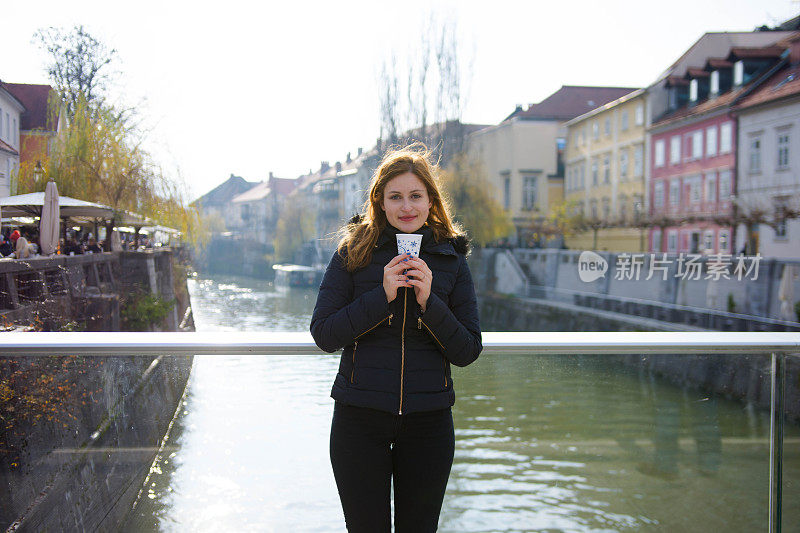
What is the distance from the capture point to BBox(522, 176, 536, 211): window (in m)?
31.4

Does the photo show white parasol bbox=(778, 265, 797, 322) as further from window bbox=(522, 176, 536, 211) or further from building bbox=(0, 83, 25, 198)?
window bbox=(522, 176, 536, 211)

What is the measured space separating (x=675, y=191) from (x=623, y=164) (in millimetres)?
3737

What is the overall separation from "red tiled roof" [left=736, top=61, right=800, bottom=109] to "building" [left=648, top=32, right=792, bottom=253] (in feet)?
1.16

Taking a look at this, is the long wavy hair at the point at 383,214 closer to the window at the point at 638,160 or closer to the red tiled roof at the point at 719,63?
the red tiled roof at the point at 719,63

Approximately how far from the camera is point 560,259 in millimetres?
24688

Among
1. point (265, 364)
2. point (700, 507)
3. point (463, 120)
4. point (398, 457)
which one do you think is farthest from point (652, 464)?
point (463, 120)

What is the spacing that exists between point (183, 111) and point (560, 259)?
12562mm

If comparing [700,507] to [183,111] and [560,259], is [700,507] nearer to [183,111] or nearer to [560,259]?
[183,111]

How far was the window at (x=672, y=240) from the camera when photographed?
22359 mm

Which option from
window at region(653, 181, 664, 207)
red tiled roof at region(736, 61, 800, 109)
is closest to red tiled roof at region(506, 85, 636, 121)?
window at region(653, 181, 664, 207)

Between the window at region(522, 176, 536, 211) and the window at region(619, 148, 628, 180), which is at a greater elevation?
the window at region(619, 148, 628, 180)

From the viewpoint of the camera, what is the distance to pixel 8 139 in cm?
1398

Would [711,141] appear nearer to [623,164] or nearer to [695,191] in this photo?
[695,191]

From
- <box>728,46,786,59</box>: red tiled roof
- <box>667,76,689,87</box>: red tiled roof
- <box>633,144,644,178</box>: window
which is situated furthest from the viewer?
<box>633,144,644,178</box>: window
